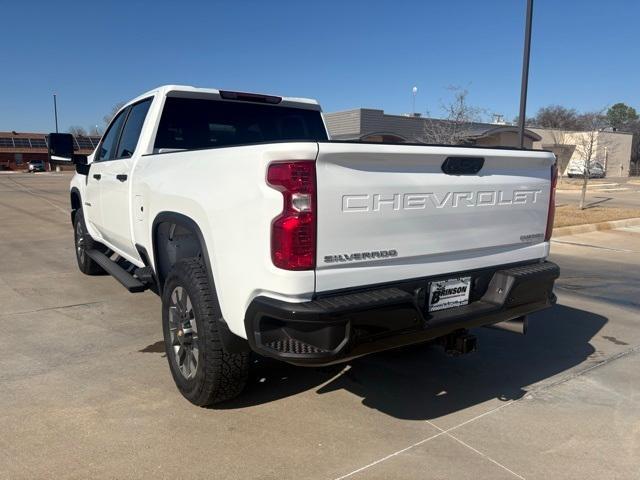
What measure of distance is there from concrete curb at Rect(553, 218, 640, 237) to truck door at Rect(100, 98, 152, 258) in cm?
968

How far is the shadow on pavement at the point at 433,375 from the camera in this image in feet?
11.7

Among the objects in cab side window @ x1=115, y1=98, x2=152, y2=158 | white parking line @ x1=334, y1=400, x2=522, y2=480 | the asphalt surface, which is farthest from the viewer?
the asphalt surface

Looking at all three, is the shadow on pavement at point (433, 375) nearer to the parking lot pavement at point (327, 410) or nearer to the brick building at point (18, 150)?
the parking lot pavement at point (327, 410)

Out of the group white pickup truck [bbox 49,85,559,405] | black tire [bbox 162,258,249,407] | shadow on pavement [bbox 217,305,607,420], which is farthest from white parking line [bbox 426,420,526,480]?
black tire [bbox 162,258,249,407]

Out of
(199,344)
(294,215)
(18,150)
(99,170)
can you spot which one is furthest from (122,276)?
(18,150)

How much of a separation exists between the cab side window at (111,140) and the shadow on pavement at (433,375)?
2.87 metres

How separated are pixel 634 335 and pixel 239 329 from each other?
411 cm

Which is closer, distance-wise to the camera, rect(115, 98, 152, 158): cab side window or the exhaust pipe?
the exhaust pipe

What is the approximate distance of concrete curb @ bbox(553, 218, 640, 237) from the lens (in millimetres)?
11945

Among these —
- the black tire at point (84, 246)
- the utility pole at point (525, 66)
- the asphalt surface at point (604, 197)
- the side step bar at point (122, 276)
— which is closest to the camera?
the side step bar at point (122, 276)

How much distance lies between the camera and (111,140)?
18.5 ft

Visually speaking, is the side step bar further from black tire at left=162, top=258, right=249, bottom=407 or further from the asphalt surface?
the asphalt surface

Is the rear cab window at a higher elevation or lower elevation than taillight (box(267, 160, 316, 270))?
higher

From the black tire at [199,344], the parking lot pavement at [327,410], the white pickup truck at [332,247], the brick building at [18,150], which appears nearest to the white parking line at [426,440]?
the parking lot pavement at [327,410]
